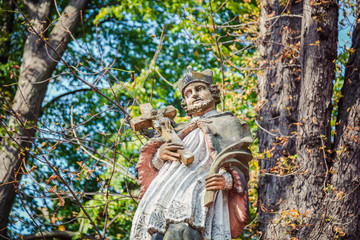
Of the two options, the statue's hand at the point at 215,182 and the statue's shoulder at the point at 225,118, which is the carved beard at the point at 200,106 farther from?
the statue's hand at the point at 215,182

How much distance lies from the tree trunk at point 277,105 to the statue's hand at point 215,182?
2093 millimetres

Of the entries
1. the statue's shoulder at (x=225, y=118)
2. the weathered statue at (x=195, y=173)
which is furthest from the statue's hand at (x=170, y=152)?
the statue's shoulder at (x=225, y=118)

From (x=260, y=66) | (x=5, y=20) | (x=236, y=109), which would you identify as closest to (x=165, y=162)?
(x=260, y=66)

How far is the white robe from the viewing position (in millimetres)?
5613

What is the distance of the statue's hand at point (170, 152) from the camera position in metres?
6.12

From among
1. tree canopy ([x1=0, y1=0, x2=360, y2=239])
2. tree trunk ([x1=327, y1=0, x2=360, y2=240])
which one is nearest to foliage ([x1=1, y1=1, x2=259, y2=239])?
tree canopy ([x1=0, y1=0, x2=360, y2=239])

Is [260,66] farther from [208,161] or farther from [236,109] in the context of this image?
[208,161]

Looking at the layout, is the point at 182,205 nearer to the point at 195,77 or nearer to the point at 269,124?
the point at 195,77

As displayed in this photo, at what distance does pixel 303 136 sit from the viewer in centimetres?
813

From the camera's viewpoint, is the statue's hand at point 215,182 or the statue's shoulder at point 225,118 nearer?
the statue's hand at point 215,182

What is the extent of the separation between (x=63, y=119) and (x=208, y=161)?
7691 mm

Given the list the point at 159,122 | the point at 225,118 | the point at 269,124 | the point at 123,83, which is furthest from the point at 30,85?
the point at 225,118

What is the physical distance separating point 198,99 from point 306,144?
207cm

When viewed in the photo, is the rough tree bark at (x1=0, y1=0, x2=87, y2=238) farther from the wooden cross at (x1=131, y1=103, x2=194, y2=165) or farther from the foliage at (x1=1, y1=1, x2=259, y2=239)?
the wooden cross at (x1=131, y1=103, x2=194, y2=165)
